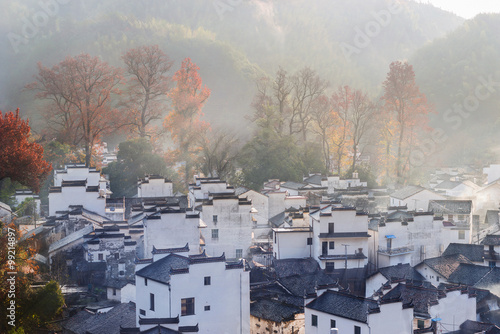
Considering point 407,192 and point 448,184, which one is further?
point 448,184

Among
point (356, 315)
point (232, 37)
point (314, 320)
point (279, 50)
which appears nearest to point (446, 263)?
point (314, 320)

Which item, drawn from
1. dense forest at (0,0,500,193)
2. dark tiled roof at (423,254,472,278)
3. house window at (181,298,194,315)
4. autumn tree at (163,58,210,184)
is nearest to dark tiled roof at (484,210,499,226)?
dark tiled roof at (423,254,472,278)

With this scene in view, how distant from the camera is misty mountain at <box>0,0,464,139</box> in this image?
52438 mm

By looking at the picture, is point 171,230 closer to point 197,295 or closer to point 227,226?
point 227,226

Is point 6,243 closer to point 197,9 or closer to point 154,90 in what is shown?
point 154,90

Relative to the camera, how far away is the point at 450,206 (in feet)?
86.9

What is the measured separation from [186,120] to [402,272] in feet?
52.1

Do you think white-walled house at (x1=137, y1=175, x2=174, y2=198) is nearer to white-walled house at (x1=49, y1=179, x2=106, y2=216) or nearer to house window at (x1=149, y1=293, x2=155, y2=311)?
white-walled house at (x1=49, y1=179, x2=106, y2=216)

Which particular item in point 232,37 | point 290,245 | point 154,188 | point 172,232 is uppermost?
point 232,37

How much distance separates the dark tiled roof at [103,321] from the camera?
16.3m

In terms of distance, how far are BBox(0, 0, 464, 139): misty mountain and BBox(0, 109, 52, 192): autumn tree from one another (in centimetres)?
2774

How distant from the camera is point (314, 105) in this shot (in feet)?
121

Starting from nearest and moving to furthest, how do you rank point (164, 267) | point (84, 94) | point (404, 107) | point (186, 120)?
point (164, 267), point (84, 94), point (186, 120), point (404, 107)

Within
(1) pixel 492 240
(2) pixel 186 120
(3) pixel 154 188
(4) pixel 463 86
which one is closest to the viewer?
(1) pixel 492 240
